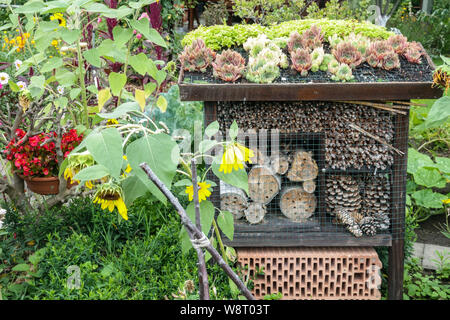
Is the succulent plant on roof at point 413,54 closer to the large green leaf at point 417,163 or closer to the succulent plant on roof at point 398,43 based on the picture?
the succulent plant on roof at point 398,43

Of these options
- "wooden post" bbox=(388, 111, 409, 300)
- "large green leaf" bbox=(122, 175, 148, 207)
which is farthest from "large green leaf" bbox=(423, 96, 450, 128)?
"large green leaf" bbox=(122, 175, 148, 207)

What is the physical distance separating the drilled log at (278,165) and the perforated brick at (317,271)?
44 cm

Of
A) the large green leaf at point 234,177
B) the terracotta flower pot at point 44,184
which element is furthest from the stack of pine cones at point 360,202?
the terracotta flower pot at point 44,184

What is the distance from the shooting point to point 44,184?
2.92 m

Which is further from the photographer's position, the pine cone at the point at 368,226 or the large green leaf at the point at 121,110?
the pine cone at the point at 368,226

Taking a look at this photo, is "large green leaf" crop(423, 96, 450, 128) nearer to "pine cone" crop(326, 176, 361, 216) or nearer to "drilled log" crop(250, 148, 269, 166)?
"pine cone" crop(326, 176, 361, 216)

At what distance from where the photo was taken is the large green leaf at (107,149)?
1267mm

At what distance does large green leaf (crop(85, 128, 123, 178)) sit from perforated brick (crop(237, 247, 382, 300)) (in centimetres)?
155

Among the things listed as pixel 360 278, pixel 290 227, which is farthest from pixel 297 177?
pixel 360 278

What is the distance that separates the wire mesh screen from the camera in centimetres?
254

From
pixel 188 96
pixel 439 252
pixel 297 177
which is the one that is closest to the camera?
pixel 188 96

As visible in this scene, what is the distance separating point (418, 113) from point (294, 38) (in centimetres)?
252

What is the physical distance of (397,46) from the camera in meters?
2.71
